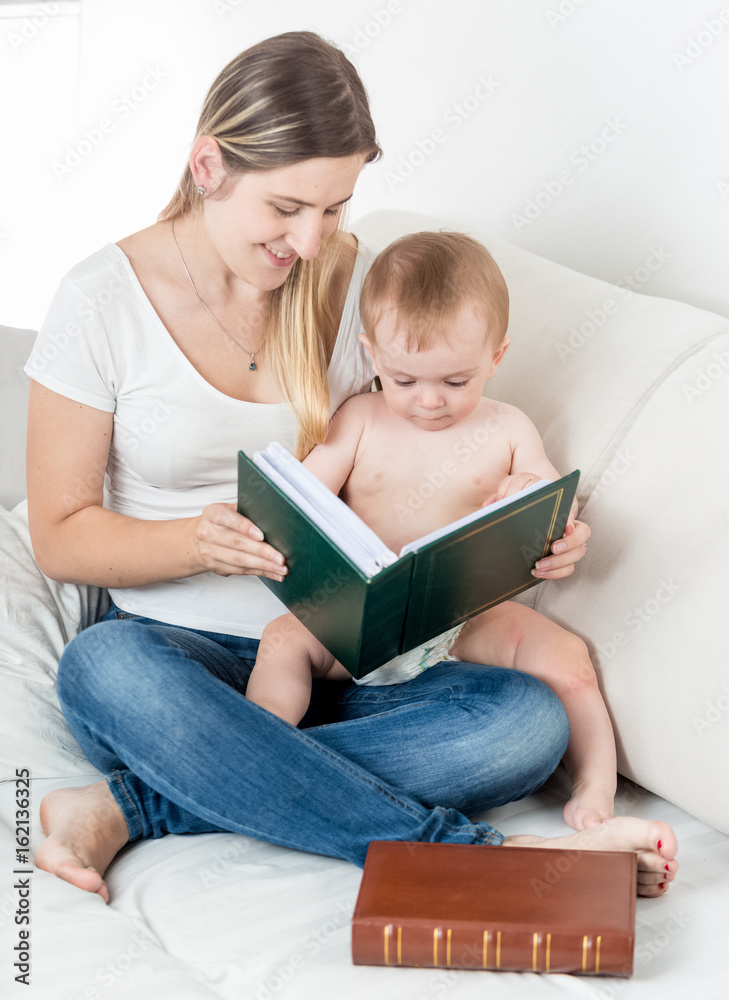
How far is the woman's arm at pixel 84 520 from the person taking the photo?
4.06 ft

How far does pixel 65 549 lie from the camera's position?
1.29 metres

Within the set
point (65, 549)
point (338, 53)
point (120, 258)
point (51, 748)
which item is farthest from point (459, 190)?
point (51, 748)

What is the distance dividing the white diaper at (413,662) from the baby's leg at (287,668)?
0.07m

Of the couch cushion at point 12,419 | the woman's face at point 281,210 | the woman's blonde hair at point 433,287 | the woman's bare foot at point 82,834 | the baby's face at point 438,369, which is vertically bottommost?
the woman's bare foot at point 82,834

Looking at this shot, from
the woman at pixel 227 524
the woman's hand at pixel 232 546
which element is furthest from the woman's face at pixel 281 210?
the woman's hand at pixel 232 546

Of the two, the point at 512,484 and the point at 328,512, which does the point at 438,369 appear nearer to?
the point at 512,484

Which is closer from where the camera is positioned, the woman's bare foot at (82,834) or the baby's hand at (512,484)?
the woman's bare foot at (82,834)

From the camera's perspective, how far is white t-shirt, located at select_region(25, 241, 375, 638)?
1268 mm

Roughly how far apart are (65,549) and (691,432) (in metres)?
0.88

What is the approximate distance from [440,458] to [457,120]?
1011mm

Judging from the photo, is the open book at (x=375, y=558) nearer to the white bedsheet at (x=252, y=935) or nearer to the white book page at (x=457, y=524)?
the white book page at (x=457, y=524)

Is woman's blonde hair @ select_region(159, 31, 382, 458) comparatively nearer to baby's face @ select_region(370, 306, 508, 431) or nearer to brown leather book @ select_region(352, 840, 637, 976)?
baby's face @ select_region(370, 306, 508, 431)

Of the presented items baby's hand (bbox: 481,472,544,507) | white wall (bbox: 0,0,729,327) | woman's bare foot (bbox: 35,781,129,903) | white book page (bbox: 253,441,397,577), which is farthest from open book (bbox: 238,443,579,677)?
white wall (bbox: 0,0,729,327)

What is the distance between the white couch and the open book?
191 mm
